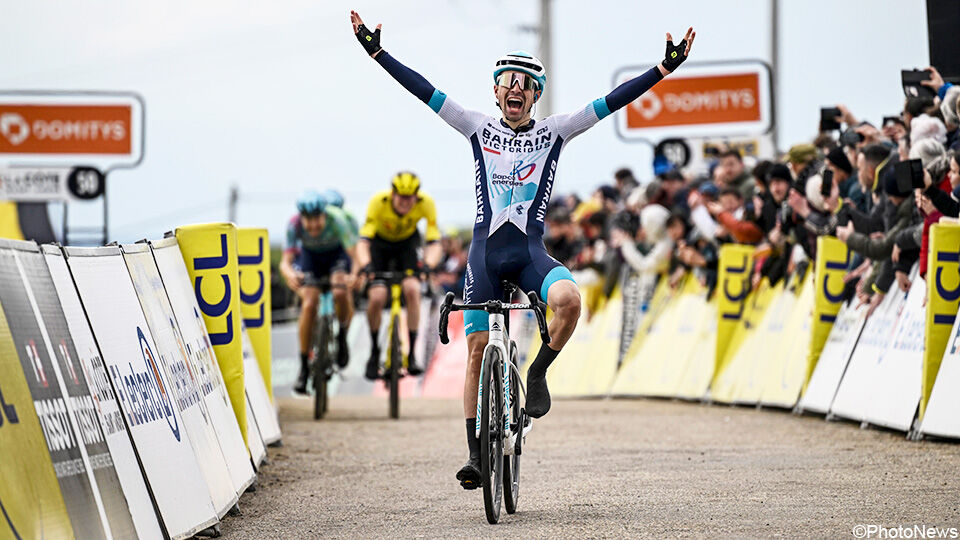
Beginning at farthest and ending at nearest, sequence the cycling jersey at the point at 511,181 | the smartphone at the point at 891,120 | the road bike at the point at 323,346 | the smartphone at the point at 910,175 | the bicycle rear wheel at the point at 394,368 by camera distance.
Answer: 1. the road bike at the point at 323,346
2. the bicycle rear wheel at the point at 394,368
3. the smartphone at the point at 891,120
4. the smartphone at the point at 910,175
5. the cycling jersey at the point at 511,181

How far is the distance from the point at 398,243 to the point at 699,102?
8.02 metres

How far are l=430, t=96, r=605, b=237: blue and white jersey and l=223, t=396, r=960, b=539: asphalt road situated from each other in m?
1.62

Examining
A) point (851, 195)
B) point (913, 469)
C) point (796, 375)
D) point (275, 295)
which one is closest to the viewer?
point (913, 469)

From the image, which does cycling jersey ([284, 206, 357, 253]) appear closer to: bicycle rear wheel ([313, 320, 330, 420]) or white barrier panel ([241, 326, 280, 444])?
bicycle rear wheel ([313, 320, 330, 420])

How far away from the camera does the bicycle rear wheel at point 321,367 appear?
15.7 metres

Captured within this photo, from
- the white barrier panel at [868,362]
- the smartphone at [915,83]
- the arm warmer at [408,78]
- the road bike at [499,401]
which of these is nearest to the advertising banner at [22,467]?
the road bike at [499,401]

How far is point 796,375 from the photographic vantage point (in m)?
14.9

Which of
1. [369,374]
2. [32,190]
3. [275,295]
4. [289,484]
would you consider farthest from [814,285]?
[275,295]

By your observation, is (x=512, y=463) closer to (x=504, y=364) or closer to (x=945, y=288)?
(x=504, y=364)

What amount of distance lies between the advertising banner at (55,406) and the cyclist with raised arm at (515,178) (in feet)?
8.15

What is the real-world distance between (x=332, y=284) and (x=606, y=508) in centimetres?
850

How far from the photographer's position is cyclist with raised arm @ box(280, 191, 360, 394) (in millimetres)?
16016

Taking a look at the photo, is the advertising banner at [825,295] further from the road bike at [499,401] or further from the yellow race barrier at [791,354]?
the road bike at [499,401]

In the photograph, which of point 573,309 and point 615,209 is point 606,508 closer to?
point 573,309
